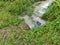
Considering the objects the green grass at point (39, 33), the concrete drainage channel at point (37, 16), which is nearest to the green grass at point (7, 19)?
the green grass at point (39, 33)

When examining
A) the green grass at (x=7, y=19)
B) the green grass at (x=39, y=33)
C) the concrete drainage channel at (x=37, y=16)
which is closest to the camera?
the green grass at (x=39, y=33)

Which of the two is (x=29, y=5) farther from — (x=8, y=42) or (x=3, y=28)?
(x=8, y=42)

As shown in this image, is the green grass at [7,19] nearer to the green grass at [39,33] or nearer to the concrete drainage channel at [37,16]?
the green grass at [39,33]

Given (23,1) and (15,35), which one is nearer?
(15,35)

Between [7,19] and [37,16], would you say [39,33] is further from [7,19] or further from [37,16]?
[7,19]

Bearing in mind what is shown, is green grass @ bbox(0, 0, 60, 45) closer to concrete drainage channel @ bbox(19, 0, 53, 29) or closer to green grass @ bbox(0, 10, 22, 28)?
green grass @ bbox(0, 10, 22, 28)

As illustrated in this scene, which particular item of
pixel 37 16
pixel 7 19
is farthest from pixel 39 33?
pixel 7 19

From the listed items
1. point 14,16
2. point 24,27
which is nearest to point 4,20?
point 14,16

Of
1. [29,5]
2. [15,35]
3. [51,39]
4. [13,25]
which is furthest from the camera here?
[29,5]
